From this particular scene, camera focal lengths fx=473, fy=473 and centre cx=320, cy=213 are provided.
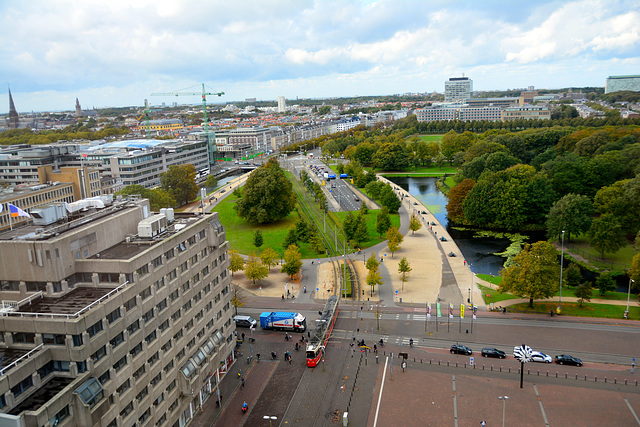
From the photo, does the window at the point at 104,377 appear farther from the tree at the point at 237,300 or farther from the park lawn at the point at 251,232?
the park lawn at the point at 251,232

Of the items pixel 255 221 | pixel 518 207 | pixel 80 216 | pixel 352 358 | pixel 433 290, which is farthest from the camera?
pixel 255 221

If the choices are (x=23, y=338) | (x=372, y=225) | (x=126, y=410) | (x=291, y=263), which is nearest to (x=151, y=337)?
(x=126, y=410)

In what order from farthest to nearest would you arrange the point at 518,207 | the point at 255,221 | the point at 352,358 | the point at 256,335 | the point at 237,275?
the point at 255,221, the point at 518,207, the point at 237,275, the point at 256,335, the point at 352,358

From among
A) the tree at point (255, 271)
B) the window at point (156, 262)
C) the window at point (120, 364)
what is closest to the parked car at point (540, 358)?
the window at point (156, 262)

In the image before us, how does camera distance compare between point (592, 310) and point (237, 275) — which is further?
point (237, 275)

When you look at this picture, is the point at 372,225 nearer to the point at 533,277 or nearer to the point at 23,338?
the point at 533,277

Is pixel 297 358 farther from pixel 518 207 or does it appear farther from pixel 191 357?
pixel 518 207

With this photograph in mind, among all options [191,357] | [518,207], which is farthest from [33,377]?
[518,207]

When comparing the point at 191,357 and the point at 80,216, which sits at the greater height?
the point at 80,216
